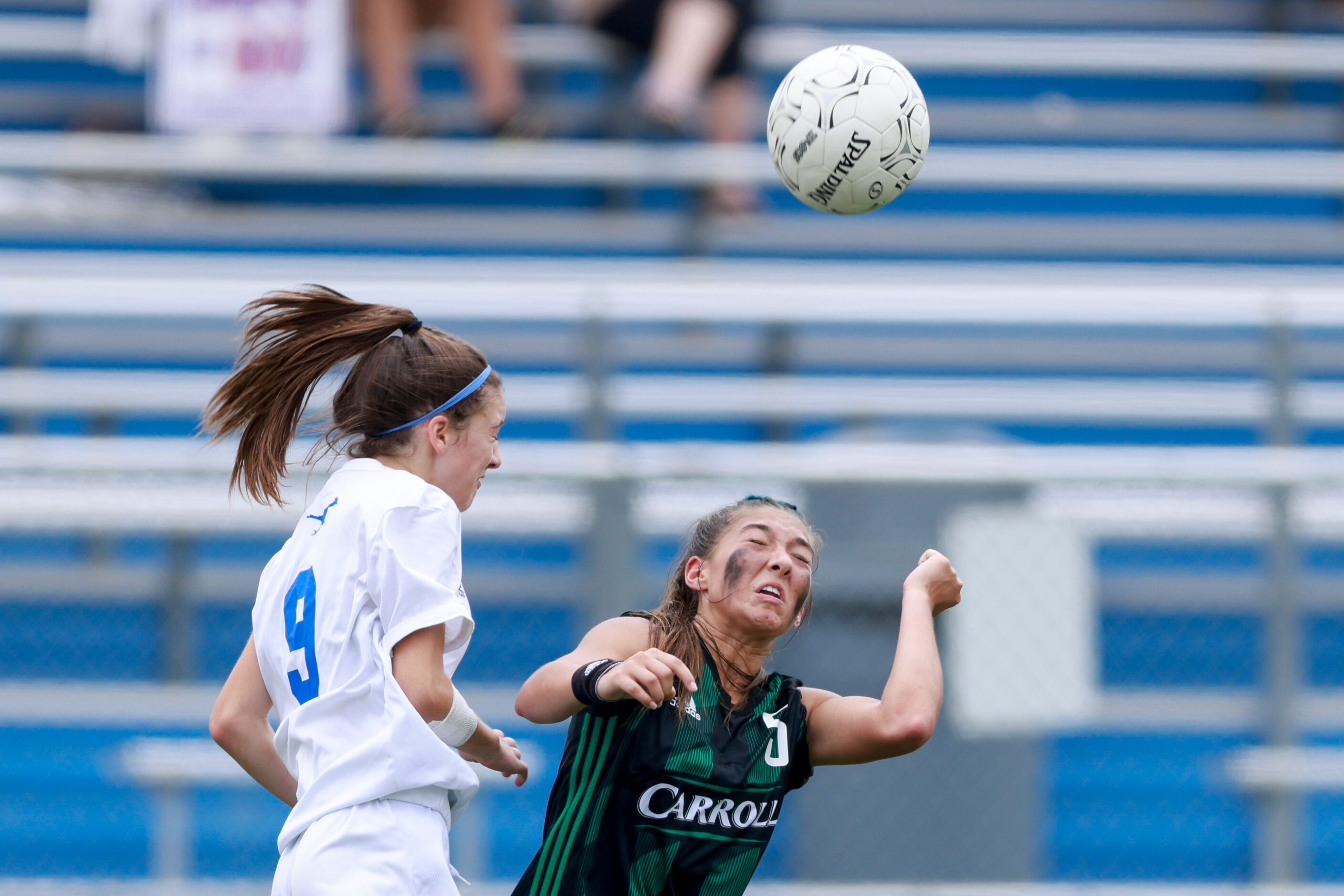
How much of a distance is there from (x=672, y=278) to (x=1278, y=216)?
3691mm

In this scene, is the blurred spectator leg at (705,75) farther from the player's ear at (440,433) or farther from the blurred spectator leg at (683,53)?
the player's ear at (440,433)

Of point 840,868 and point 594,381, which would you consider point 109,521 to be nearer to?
point 594,381

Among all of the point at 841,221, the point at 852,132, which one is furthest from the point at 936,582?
the point at 841,221

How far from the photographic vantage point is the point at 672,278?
6609 millimetres

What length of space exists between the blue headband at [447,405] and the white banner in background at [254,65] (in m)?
4.57

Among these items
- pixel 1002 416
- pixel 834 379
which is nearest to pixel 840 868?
pixel 1002 416

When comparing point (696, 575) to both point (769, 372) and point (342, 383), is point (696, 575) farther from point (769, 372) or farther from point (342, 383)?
point (769, 372)

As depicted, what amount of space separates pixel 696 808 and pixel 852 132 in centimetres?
187

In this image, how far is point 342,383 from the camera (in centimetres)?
273

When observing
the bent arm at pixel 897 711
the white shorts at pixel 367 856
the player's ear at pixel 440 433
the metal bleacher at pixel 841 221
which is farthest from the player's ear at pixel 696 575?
the metal bleacher at pixel 841 221

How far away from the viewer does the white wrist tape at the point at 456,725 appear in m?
2.54

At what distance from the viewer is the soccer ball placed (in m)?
3.78

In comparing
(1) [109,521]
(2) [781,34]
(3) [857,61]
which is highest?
(2) [781,34]

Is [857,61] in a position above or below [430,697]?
A: above
